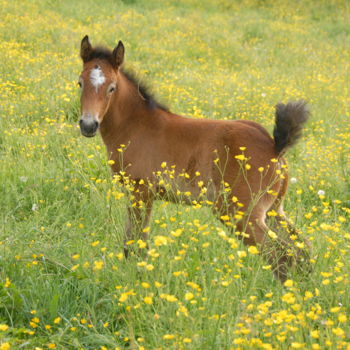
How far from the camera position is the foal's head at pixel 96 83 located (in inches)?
137

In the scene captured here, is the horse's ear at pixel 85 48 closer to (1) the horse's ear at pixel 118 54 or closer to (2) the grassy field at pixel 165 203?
(1) the horse's ear at pixel 118 54

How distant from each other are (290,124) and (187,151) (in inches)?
31.9

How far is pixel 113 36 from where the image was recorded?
36.9ft

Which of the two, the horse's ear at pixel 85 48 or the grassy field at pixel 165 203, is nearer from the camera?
the grassy field at pixel 165 203

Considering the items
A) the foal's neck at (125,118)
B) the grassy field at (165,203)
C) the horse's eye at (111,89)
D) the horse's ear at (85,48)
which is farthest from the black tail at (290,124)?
the horse's ear at (85,48)

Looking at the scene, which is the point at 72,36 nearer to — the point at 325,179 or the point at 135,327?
the point at 325,179

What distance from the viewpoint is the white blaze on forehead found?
3572 millimetres

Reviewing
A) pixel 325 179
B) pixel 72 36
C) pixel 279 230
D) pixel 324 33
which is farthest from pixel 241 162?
pixel 324 33

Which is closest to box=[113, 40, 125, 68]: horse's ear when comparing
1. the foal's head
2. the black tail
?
the foal's head

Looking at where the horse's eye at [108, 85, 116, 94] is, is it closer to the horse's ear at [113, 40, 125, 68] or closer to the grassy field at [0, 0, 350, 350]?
the horse's ear at [113, 40, 125, 68]

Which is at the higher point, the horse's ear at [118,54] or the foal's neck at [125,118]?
the horse's ear at [118,54]

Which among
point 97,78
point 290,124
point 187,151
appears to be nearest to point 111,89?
point 97,78

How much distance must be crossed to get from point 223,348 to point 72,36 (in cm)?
956

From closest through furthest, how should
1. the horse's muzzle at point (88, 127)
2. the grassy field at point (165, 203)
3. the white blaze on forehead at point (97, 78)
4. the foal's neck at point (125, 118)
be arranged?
the grassy field at point (165, 203) < the horse's muzzle at point (88, 127) < the white blaze on forehead at point (97, 78) < the foal's neck at point (125, 118)
